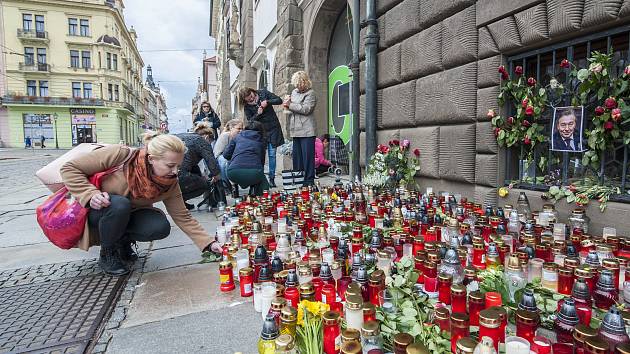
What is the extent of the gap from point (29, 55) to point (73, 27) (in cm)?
523

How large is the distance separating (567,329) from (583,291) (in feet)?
1.07

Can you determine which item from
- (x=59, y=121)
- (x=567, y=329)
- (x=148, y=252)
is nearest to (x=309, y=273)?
(x=567, y=329)

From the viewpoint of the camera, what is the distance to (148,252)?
348cm

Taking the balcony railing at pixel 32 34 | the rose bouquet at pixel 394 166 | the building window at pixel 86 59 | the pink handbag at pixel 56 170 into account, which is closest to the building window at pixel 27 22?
the balcony railing at pixel 32 34

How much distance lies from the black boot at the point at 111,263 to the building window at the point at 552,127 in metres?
3.71

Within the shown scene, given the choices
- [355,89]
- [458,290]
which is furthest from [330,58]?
[458,290]

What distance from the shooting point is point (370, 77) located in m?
5.78

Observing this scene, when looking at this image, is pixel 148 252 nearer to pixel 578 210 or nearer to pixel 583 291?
pixel 583 291

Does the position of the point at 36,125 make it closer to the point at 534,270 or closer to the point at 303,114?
the point at 303,114

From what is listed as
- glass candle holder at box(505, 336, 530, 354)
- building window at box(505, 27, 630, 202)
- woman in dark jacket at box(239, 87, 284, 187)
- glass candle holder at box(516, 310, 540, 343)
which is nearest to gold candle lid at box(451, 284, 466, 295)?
glass candle holder at box(516, 310, 540, 343)

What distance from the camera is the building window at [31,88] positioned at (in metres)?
38.1

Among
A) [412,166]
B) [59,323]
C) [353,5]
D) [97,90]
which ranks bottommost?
[59,323]

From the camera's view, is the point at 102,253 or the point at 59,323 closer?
the point at 59,323

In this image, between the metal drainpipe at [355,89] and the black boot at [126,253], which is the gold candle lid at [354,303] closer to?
the black boot at [126,253]
